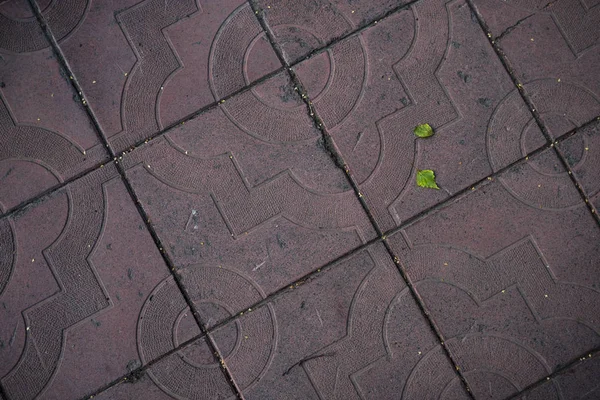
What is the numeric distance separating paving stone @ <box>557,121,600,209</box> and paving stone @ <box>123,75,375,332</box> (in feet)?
4.14

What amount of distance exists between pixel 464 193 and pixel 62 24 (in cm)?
254

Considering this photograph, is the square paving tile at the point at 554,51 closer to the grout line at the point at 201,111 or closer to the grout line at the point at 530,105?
the grout line at the point at 530,105

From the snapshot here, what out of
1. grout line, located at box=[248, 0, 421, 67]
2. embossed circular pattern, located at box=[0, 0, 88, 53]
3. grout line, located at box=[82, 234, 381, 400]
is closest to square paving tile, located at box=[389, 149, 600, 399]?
grout line, located at box=[82, 234, 381, 400]

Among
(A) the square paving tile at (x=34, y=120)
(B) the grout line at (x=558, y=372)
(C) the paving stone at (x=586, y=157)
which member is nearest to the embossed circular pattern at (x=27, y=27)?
(A) the square paving tile at (x=34, y=120)

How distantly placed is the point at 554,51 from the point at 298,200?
5.77 ft

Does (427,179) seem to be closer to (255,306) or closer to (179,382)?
(255,306)

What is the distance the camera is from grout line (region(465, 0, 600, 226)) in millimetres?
3064

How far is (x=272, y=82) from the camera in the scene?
3.08m

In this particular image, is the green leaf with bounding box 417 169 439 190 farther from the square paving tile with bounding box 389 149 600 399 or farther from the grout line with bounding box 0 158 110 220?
the grout line with bounding box 0 158 110 220

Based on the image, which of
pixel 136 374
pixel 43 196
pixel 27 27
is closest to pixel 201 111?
pixel 43 196

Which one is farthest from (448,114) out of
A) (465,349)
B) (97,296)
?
(97,296)

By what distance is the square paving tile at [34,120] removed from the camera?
9.91 ft

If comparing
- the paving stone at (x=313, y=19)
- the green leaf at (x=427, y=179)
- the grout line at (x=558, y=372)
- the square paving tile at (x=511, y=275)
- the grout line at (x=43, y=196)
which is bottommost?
the grout line at (x=558, y=372)

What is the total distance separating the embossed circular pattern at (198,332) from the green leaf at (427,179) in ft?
3.70
